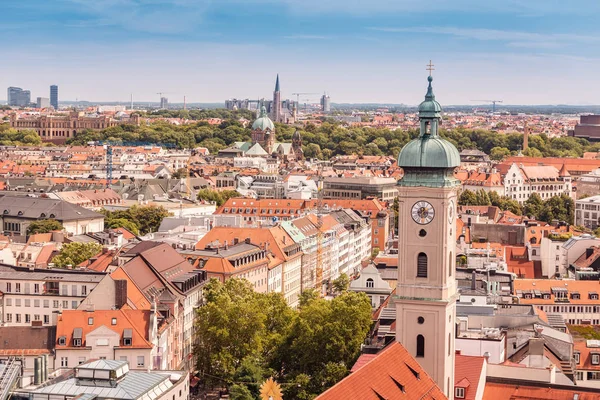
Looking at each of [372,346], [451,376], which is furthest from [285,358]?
[451,376]

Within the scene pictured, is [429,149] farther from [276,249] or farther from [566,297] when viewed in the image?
[276,249]

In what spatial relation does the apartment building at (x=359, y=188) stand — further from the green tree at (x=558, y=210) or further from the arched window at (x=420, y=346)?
the arched window at (x=420, y=346)

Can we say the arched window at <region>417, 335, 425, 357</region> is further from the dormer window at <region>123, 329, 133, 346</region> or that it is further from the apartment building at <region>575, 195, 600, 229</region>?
the apartment building at <region>575, 195, 600, 229</region>

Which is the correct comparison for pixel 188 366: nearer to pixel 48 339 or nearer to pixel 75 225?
pixel 48 339

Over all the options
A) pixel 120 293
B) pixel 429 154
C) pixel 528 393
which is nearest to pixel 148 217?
pixel 120 293

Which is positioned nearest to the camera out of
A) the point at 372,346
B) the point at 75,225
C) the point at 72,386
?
the point at 72,386

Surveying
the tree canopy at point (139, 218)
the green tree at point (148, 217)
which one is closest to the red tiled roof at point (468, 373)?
the tree canopy at point (139, 218)
